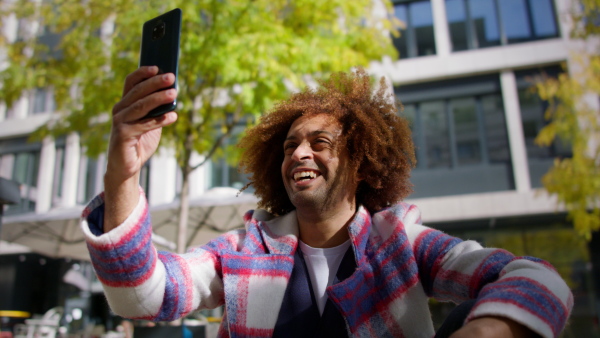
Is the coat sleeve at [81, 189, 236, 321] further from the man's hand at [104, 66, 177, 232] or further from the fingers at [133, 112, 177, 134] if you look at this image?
the fingers at [133, 112, 177, 134]

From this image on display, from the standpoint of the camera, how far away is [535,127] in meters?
12.3

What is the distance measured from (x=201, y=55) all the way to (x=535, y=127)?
934cm

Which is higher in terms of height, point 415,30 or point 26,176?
point 415,30

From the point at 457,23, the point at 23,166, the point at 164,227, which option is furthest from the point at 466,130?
the point at 23,166

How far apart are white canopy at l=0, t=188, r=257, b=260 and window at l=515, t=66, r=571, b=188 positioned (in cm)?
724

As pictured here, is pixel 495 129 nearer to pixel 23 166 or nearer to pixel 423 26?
pixel 423 26

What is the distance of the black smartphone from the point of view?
1526mm

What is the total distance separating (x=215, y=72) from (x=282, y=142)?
4415mm

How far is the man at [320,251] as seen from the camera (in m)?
1.47

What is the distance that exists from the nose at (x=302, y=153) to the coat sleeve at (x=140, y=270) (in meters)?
0.65

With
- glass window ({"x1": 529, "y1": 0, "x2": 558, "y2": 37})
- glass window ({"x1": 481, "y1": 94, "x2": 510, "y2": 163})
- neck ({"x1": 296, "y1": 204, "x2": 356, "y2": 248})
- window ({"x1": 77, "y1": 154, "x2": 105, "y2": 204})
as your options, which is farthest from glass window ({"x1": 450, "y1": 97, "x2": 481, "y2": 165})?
neck ({"x1": 296, "y1": 204, "x2": 356, "y2": 248})

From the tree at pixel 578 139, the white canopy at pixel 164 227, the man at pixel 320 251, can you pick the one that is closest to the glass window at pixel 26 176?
the white canopy at pixel 164 227

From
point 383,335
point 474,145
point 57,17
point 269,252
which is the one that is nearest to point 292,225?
point 269,252

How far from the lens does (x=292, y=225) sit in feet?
7.62
